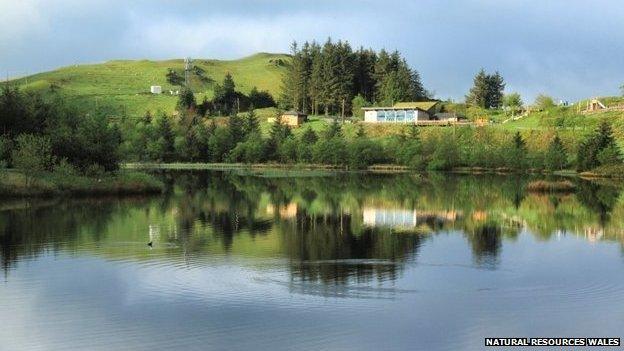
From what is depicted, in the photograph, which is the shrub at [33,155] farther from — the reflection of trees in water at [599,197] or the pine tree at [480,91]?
the pine tree at [480,91]

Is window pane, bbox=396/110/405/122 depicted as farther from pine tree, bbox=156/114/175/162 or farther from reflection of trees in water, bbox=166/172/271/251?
reflection of trees in water, bbox=166/172/271/251

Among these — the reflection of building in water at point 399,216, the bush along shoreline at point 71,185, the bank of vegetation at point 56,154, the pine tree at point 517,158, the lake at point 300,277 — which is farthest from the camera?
A: the pine tree at point 517,158

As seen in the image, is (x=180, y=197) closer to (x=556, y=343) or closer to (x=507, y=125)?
(x=556, y=343)

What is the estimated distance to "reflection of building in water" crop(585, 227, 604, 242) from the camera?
1246 inches

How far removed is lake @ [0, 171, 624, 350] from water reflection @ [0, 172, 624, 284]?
0.13 meters

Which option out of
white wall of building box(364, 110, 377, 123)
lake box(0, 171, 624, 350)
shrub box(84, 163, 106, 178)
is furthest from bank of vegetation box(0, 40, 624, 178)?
lake box(0, 171, 624, 350)

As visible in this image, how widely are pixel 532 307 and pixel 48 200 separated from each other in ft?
106

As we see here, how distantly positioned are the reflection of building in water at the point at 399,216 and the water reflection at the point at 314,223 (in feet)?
0.19

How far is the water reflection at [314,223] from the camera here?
25531mm

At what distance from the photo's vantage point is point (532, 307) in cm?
1839

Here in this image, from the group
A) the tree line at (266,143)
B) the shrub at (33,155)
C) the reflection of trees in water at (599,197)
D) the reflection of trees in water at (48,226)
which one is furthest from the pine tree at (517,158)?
the reflection of trees in water at (48,226)

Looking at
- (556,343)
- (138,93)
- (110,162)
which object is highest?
(138,93)

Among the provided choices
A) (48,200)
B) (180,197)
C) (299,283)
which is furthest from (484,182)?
(299,283)

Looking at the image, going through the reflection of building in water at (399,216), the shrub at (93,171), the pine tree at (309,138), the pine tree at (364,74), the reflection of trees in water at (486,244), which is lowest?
the reflection of trees in water at (486,244)
